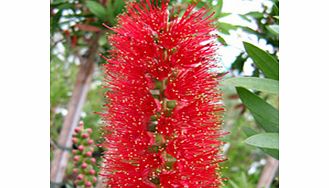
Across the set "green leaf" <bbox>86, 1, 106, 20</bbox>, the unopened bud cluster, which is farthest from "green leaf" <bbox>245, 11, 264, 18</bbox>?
the unopened bud cluster

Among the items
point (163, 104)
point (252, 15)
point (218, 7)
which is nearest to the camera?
point (163, 104)

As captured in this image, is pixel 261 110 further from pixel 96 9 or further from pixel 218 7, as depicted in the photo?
pixel 96 9

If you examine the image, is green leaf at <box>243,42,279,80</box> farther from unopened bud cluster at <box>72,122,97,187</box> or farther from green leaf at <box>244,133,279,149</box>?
unopened bud cluster at <box>72,122,97,187</box>

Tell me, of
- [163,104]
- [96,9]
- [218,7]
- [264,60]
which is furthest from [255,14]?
[163,104]

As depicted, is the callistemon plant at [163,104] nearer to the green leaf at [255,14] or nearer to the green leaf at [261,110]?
the green leaf at [261,110]

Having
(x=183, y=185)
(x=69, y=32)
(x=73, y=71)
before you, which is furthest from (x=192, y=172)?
(x=73, y=71)
